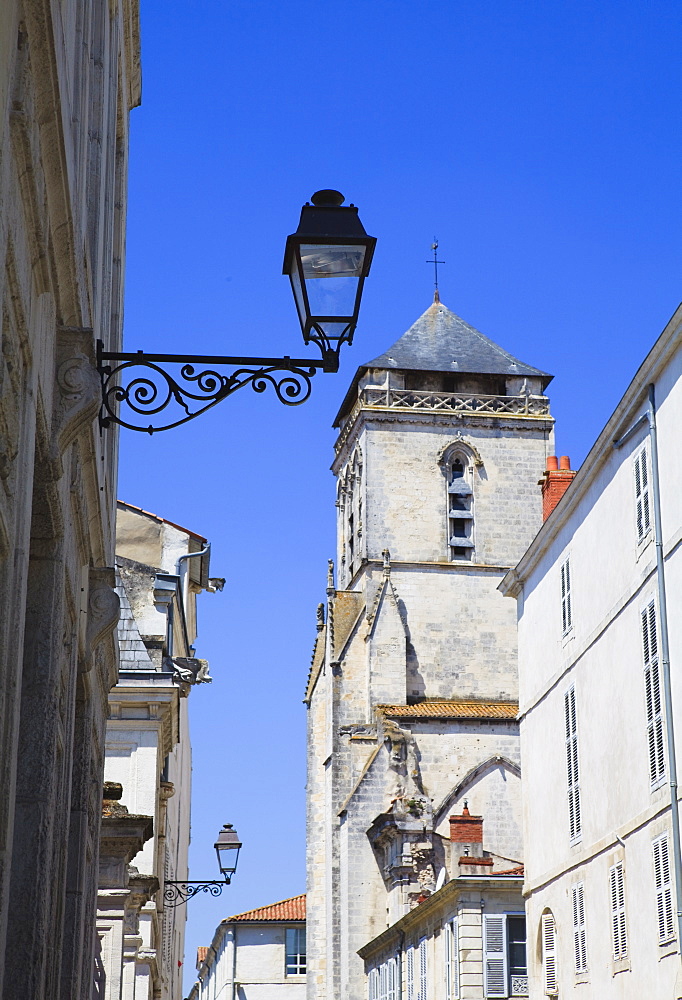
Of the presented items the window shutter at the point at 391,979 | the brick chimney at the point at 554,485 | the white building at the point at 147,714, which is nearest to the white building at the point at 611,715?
the brick chimney at the point at 554,485

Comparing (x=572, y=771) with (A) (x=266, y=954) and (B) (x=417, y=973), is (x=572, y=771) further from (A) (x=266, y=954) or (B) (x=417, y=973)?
(A) (x=266, y=954)

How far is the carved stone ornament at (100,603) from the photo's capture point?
8797 mm

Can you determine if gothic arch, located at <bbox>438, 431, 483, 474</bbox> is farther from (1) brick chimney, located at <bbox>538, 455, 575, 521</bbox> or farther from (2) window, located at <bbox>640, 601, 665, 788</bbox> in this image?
(2) window, located at <bbox>640, 601, 665, 788</bbox>

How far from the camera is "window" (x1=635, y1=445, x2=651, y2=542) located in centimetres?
1611

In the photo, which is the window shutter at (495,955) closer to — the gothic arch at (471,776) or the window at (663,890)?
the window at (663,890)

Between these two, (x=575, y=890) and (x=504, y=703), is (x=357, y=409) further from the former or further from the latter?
(x=575, y=890)

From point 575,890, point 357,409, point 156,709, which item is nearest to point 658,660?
point 575,890

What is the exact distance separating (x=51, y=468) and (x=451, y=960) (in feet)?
69.9

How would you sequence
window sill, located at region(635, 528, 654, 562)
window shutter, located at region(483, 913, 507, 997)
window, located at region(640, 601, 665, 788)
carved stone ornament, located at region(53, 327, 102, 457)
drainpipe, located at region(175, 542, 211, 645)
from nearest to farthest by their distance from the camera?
carved stone ornament, located at region(53, 327, 102, 457)
window, located at region(640, 601, 665, 788)
window sill, located at region(635, 528, 654, 562)
window shutter, located at region(483, 913, 507, 997)
drainpipe, located at region(175, 542, 211, 645)

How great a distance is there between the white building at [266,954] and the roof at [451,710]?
1494 cm

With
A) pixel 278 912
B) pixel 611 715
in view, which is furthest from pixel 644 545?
pixel 278 912

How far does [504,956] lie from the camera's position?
24328 mm

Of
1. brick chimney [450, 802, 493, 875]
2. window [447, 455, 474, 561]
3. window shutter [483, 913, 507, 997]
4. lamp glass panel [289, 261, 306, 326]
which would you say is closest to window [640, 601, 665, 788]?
lamp glass panel [289, 261, 306, 326]

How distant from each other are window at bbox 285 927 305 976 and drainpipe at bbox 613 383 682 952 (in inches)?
1681
